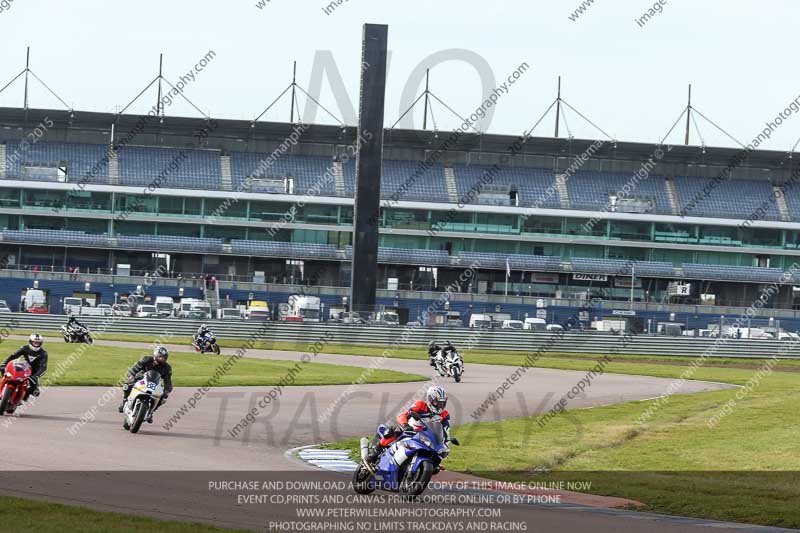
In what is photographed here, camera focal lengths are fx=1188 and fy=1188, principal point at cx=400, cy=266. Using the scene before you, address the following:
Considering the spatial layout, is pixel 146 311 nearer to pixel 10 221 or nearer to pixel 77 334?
pixel 77 334

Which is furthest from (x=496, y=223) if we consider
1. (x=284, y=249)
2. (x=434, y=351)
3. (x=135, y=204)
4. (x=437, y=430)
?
(x=437, y=430)

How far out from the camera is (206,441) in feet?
69.1

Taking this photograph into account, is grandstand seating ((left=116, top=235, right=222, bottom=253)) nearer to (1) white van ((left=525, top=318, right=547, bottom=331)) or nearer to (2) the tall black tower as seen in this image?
(1) white van ((left=525, top=318, right=547, bottom=331))

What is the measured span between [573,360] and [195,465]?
44.4 metres

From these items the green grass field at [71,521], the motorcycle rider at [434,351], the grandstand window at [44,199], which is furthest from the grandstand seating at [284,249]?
the green grass field at [71,521]

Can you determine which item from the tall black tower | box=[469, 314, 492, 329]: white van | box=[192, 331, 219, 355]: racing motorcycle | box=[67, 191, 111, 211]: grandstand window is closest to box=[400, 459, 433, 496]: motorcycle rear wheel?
box=[192, 331, 219, 355]: racing motorcycle

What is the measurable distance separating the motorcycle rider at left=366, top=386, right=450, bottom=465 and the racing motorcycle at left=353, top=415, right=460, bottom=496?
93 mm

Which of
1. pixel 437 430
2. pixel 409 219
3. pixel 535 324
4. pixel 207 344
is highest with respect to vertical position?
pixel 409 219

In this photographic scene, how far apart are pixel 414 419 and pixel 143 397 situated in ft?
25.3

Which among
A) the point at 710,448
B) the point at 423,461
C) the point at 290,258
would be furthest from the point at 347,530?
the point at 290,258

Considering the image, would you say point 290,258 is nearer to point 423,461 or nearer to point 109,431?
point 109,431

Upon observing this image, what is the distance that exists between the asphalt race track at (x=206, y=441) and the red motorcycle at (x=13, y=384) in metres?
0.43

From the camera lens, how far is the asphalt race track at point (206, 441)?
1409cm

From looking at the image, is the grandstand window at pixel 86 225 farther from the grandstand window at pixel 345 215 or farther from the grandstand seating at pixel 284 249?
the grandstand window at pixel 345 215
